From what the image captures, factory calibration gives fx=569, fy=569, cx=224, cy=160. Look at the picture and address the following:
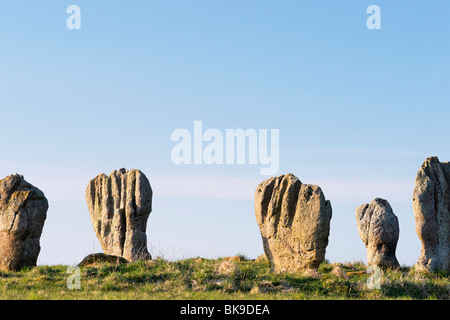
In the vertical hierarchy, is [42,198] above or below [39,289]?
above

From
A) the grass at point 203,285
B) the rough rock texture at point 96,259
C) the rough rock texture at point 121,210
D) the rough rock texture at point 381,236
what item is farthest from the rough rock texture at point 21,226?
the rough rock texture at point 381,236

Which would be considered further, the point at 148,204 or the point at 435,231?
the point at 148,204

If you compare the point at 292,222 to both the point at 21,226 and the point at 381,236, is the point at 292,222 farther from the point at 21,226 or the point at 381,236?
the point at 21,226

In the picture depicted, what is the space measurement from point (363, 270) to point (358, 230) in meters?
1.93

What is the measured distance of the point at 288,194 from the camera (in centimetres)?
2066

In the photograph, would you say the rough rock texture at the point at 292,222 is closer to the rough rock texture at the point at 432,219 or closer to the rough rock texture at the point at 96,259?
the rough rock texture at the point at 432,219

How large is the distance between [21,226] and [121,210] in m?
4.66

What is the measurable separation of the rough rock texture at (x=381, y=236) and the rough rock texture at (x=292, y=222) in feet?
11.3

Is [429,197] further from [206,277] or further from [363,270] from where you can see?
[206,277]

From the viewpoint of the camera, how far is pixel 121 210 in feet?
83.1

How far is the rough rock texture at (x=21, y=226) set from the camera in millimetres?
22062

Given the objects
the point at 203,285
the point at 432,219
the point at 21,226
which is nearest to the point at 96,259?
the point at 21,226

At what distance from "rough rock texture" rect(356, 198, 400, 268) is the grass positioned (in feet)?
6.76
